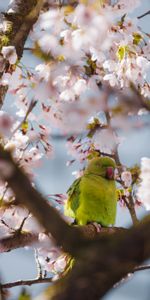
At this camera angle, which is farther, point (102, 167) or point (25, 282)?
point (102, 167)

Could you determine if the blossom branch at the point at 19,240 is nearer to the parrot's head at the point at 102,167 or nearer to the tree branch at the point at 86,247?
the tree branch at the point at 86,247

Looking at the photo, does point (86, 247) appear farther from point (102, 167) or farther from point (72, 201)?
point (102, 167)

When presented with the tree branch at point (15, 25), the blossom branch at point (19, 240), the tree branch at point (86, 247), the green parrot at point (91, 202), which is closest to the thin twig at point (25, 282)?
the blossom branch at point (19, 240)

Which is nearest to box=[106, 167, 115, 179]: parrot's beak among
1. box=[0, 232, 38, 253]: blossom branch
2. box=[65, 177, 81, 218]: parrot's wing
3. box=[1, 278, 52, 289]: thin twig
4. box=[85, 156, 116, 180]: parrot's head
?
box=[85, 156, 116, 180]: parrot's head

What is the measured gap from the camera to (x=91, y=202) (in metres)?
5.39

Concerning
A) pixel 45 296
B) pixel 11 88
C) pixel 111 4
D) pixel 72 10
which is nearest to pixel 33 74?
pixel 11 88

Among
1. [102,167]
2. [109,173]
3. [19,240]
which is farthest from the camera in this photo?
[102,167]

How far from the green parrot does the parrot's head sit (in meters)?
0.13

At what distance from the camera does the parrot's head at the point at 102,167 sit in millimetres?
5648

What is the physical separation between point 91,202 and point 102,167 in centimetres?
52

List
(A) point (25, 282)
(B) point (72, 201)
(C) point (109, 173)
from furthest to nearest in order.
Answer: (C) point (109, 173), (B) point (72, 201), (A) point (25, 282)

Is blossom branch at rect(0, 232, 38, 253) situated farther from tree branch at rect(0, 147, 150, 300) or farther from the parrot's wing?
tree branch at rect(0, 147, 150, 300)

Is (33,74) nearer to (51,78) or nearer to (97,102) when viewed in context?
(51,78)

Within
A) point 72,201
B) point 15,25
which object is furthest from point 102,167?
point 15,25
